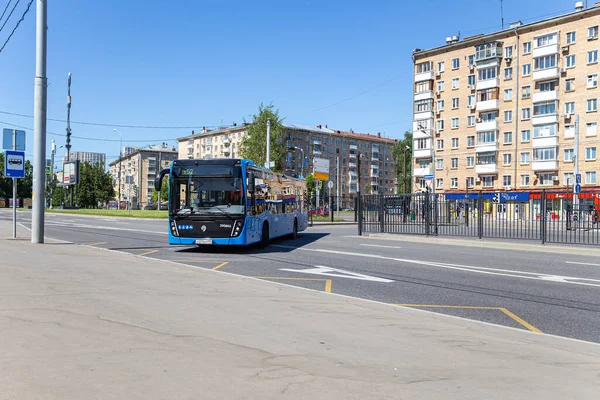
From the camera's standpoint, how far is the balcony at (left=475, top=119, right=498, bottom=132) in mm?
62406

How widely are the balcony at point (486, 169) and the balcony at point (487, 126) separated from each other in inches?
168

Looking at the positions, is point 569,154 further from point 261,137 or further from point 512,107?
point 261,137

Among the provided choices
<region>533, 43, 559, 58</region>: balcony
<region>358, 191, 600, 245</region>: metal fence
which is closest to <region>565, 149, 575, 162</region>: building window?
<region>533, 43, 559, 58</region>: balcony

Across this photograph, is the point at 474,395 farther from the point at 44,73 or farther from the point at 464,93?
the point at 464,93

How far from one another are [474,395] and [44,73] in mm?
15434

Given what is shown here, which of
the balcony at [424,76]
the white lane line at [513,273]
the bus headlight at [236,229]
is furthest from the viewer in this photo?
the balcony at [424,76]

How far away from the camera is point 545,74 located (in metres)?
57.9

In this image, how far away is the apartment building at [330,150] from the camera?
117 m

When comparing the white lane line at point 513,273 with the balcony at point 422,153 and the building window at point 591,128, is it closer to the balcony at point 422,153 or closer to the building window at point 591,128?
the building window at point 591,128

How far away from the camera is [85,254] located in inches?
520

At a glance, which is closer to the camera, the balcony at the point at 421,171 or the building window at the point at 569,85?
the building window at the point at 569,85

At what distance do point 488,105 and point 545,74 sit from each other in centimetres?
714

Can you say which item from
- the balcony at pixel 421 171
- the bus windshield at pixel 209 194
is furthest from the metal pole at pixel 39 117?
the balcony at pixel 421 171

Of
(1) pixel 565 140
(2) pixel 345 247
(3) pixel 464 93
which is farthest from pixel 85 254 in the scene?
(3) pixel 464 93
